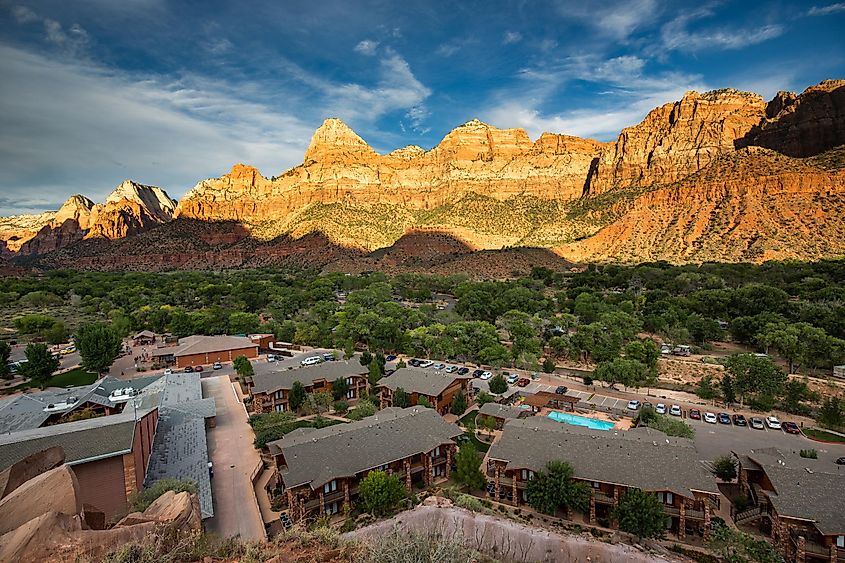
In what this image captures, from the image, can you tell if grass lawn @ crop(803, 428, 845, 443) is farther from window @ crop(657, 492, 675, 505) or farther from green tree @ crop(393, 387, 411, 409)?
Answer: green tree @ crop(393, 387, 411, 409)

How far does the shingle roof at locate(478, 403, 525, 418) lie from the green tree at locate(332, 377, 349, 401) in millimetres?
Answer: 11060

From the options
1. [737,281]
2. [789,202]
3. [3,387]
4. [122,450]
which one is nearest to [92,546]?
[122,450]

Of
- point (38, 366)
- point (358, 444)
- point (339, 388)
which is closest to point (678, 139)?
point (339, 388)

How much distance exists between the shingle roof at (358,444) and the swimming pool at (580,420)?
8.96m

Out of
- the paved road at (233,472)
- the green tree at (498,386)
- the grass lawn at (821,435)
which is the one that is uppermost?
the green tree at (498,386)

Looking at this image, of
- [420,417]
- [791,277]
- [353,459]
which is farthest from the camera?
[791,277]

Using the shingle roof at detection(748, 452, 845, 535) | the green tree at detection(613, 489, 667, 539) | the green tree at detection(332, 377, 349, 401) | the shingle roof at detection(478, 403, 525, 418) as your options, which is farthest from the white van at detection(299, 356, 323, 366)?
the shingle roof at detection(748, 452, 845, 535)

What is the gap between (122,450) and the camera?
1886 centimetres

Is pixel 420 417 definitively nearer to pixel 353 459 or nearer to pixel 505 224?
pixel 353 459

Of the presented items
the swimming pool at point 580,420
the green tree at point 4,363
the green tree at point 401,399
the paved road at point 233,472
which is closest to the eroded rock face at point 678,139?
the swimming pool at point 580,420

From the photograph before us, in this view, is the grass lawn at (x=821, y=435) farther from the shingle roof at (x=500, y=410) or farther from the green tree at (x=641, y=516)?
the shingle roof at (x=500, y=410)

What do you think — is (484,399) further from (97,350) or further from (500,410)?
(97,350)

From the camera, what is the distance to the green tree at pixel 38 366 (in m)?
38.5

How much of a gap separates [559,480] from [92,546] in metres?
17.9
